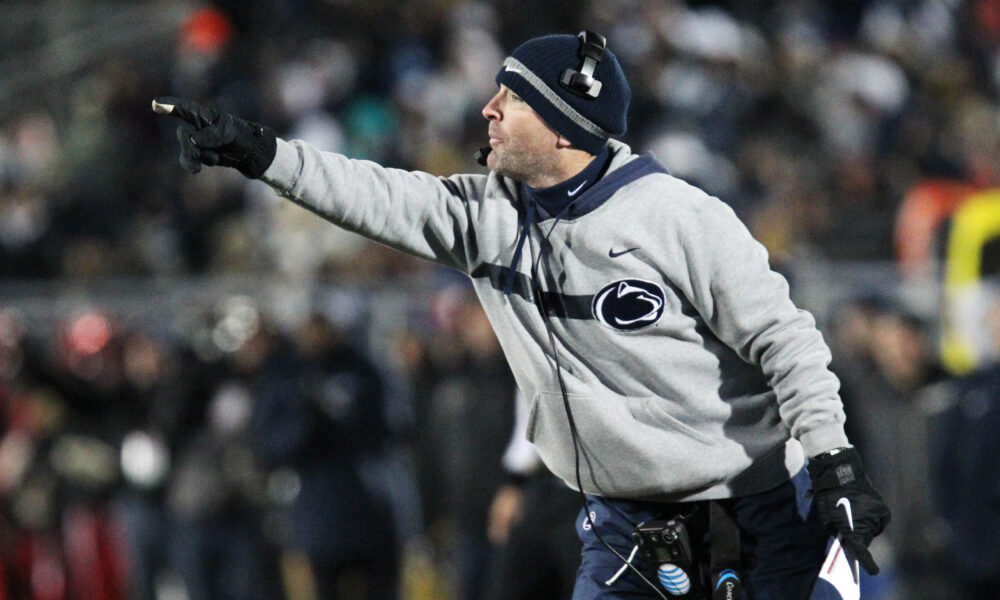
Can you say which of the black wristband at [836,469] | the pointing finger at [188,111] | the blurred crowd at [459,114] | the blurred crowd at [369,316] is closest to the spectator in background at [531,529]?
the blurred crowd at [369,316]

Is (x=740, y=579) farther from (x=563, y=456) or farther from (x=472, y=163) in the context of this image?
(x=472, y=163)

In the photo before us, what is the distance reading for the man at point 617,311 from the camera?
3.89m

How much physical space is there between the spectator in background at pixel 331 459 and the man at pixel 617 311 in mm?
4372

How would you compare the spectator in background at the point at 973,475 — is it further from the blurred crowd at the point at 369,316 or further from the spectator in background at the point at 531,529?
the spectator in background at the point at 531,529

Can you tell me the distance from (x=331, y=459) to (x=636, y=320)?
15.9 feet

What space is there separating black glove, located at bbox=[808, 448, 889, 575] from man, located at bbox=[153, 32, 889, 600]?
5 centimetres

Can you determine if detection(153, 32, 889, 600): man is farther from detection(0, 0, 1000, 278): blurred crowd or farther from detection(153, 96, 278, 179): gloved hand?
detection(0, 0, 1000, 278): blurred crowd

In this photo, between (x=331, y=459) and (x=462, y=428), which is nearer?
(x=462, y=428)

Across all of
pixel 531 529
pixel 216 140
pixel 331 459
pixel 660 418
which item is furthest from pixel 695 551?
pixel 331 459

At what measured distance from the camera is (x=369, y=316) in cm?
988

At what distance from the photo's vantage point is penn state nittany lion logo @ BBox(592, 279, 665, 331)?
3.96 metres

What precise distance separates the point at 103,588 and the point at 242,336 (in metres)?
1.84

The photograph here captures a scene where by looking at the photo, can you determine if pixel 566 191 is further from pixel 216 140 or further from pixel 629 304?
pixel 216 140

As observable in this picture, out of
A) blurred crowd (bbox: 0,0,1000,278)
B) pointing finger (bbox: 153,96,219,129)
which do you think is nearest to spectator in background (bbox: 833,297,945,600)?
blurred crowd (bbox: 0,0,1000,278)
